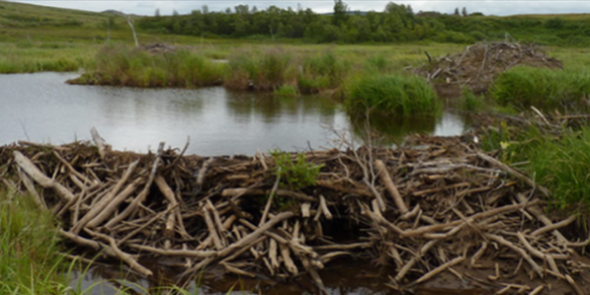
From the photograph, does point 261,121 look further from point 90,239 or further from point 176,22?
point 176,22

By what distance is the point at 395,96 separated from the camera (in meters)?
15.7

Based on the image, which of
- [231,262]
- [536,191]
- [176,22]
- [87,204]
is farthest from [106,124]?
[176,22]

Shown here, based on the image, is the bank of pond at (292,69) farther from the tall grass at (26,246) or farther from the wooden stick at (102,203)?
the tall grass at (26,246)

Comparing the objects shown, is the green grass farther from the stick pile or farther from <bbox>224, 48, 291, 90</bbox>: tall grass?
the stick pile

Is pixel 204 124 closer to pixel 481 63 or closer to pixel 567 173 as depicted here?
pixel 567 173

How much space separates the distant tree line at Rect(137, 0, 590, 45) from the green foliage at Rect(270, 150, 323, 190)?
52.3 m

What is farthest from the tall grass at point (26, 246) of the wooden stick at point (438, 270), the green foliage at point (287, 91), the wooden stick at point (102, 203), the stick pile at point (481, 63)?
the stick pile at point (481, 63)

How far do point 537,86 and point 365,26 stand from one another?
52.4m

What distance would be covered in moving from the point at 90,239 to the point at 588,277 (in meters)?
4.73

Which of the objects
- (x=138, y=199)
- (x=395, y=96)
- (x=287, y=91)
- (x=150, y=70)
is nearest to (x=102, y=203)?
(x=138, y=199)

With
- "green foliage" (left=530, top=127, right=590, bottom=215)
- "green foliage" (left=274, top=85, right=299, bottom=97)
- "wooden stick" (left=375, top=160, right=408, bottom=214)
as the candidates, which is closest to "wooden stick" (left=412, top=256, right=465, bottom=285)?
"wooden stick" (left=375, top=160, right=408, bottom=214)

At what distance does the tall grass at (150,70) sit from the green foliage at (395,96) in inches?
369

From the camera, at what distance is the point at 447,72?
22984mm

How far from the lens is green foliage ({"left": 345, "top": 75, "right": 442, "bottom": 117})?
1569 cm
